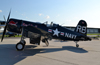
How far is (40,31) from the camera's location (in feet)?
26.7

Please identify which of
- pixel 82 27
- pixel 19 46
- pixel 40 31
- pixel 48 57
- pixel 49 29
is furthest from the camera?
pixel 82 27

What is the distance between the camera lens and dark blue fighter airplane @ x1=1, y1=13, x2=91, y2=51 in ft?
26.4

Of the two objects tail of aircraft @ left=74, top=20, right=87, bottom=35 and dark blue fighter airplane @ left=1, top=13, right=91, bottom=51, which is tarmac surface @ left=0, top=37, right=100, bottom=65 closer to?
dark blue fighter airplane @ left=1, top=13, right=91, bottom=51

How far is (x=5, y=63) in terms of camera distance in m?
4.55

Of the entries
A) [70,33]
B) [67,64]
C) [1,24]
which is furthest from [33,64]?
[1,24]

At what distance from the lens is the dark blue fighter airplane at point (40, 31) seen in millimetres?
8048

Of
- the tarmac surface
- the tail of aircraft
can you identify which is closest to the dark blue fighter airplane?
the tail of aircraft

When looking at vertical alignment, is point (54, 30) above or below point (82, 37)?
above

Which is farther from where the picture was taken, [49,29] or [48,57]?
[49,29]

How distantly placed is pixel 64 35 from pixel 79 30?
2155mm

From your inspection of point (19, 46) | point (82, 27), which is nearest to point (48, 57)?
point (19, 46)

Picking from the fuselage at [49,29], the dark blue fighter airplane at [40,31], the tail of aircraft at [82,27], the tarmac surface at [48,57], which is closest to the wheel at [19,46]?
the dark blue fighter airplane at [40,31]

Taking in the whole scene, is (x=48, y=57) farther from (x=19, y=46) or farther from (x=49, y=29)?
(x=49, y=29)

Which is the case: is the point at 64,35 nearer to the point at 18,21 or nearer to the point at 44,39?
the point at 44,39
